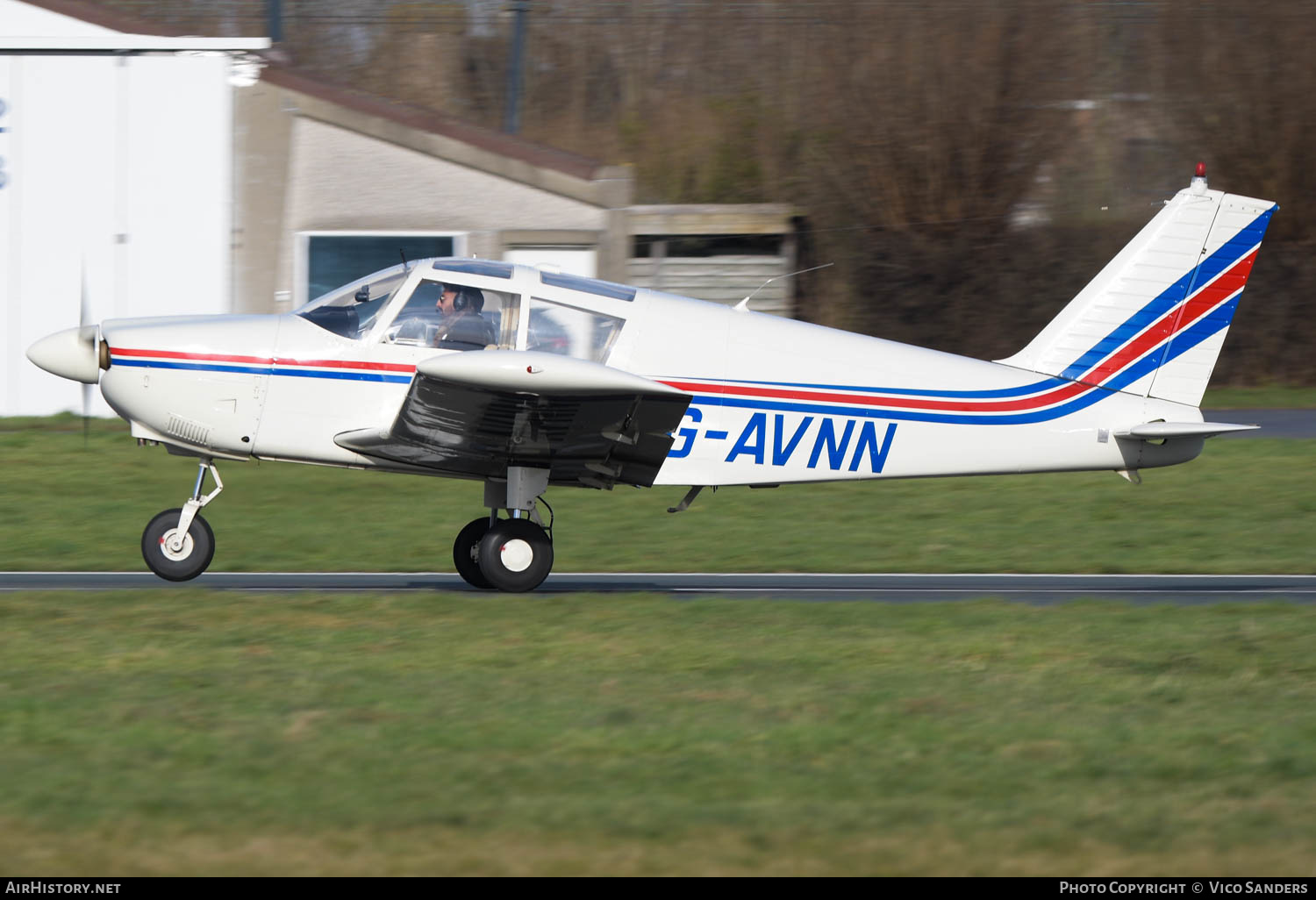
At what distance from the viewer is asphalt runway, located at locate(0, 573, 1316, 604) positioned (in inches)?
432

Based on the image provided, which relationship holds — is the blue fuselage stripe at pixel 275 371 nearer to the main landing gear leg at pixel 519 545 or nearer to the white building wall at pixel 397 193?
the main landing gear leg at pixel 519 545

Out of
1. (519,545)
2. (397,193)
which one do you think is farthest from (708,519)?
(397,193)

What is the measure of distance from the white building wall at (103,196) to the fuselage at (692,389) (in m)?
9.68

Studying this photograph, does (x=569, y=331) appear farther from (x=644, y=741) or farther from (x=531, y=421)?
(x=644, y=741)

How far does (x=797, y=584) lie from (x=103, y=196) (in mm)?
11860

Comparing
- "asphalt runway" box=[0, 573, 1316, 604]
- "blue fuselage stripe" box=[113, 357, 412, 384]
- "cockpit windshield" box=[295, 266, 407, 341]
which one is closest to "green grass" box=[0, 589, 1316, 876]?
"asphalt runway" box=[0, 573, 1316, 604]

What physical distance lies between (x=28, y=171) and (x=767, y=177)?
11.3 metres

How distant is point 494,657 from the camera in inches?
319

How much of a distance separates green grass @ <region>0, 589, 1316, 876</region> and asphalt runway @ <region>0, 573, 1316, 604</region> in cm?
136

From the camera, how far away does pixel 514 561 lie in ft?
34.0

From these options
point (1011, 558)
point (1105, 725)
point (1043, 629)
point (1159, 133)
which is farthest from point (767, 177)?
point (1105, 725)

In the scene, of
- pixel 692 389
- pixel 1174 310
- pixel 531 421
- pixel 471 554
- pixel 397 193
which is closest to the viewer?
pixel 531 421

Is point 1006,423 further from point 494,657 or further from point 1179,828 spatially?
point 1179,828

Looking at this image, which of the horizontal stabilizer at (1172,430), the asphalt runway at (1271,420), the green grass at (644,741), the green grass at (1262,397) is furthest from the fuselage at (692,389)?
the green grass at (1262,397)
